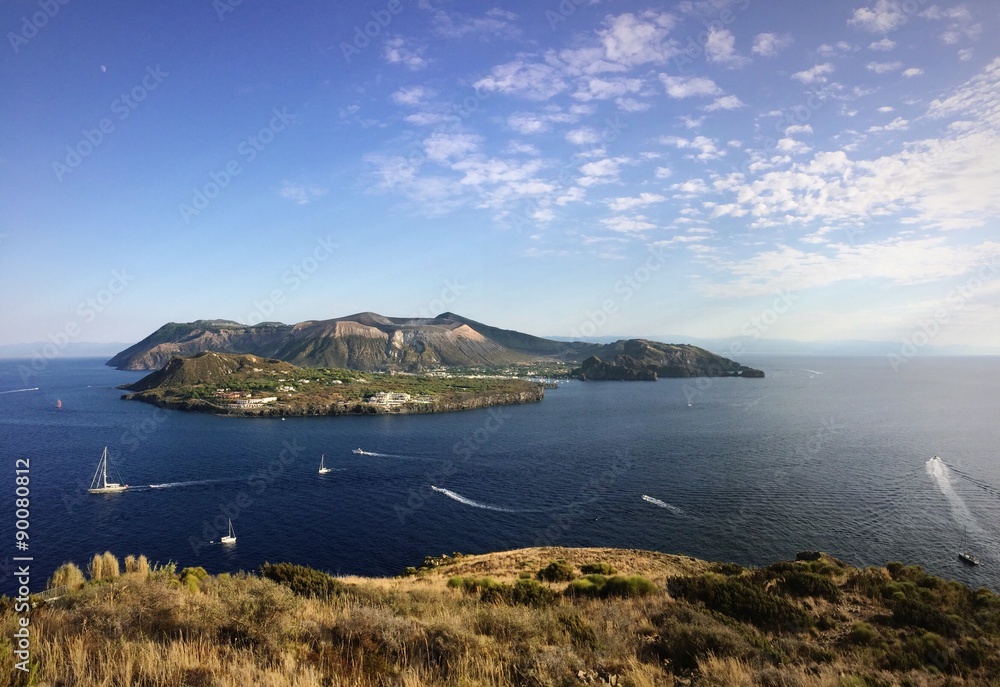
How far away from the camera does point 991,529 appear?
1543 inches

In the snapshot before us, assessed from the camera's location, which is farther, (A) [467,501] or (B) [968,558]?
(A) [467,501]

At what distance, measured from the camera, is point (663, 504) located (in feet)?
148

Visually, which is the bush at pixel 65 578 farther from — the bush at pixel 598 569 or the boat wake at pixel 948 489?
the boat wake at pixel 948 489

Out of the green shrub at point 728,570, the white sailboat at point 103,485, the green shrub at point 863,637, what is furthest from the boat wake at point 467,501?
the green shrub at point 863,637

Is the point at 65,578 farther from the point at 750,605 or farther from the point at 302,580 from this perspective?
the point at 750,605

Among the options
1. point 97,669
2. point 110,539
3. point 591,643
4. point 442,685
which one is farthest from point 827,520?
point 110,539

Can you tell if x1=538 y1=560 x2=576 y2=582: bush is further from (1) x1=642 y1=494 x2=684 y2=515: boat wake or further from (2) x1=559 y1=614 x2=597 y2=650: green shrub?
(1) x1=642 y1=494 x2=684 y2=515: boat wake

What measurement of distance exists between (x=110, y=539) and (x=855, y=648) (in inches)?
1851

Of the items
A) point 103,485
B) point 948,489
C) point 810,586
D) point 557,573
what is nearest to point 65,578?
point 557,573

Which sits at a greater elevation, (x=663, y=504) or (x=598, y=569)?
(x=598, y=569)

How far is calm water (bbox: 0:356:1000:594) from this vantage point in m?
36.5

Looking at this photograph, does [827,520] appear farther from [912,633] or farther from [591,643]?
[591,643]

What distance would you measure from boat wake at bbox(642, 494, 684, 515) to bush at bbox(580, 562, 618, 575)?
18169mm

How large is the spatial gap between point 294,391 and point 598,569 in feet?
351
